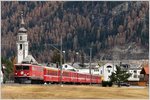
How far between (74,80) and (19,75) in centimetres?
2350

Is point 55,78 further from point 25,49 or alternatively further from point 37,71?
point 25,49

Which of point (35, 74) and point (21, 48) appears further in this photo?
point (21, 48)

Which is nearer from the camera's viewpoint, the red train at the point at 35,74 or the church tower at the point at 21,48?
the red train at the point at 35,74

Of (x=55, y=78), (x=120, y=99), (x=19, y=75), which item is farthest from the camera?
(x=55, y=78)

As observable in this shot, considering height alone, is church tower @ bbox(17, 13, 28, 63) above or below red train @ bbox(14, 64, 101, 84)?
above

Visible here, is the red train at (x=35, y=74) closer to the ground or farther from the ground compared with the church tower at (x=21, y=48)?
closer to the ground

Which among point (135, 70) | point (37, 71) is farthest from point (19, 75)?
point (135, 70)

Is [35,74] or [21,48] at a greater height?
[21,48]

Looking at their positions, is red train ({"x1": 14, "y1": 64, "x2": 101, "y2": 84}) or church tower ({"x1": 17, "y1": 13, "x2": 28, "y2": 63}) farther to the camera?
church tower ({"x1": 17, "y1": 13, "x2": 28, "y2": 63})

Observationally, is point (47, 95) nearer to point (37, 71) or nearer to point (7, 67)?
point (37, 71)

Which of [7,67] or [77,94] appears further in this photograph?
[7,67]

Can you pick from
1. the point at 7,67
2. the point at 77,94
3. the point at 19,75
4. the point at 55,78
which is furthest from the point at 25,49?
the point at 77,94

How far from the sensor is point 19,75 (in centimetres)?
6303

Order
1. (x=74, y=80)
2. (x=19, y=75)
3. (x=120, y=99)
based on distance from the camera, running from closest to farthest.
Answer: (x=120, y=99)
(x=19, y=75)
(x=74, y=80)
